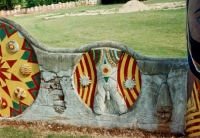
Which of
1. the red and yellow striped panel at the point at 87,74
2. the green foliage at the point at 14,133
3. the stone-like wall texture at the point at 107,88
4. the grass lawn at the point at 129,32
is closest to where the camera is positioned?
the stone-like wall texture at the point at 107,88

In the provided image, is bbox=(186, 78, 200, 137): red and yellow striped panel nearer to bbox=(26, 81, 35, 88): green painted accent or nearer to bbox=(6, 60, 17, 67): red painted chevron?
bbox=(26, 81, 35, 88): green painted accent

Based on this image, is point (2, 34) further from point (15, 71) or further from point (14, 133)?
→ point (14, 133)

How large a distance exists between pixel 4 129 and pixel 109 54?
2068mm

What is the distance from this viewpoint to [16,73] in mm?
5039

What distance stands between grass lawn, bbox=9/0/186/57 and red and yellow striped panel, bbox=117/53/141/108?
8.59ft

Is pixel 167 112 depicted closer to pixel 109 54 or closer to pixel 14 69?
pixel 109 54

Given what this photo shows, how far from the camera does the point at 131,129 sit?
4625 millimetres

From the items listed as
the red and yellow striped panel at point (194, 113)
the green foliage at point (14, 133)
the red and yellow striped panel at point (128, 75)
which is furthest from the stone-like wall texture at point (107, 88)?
the red and yellow striped panel at point (194, 113)

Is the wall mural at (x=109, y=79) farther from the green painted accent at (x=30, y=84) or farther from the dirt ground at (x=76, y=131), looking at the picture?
the green painted accent at (x=30, y=84)

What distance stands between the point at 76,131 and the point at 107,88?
855 mm

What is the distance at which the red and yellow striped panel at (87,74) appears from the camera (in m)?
4.66

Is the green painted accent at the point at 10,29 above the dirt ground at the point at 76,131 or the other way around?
above

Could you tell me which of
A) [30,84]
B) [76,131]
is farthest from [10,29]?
[76,131]

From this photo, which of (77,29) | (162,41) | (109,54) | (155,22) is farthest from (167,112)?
(77,29)
